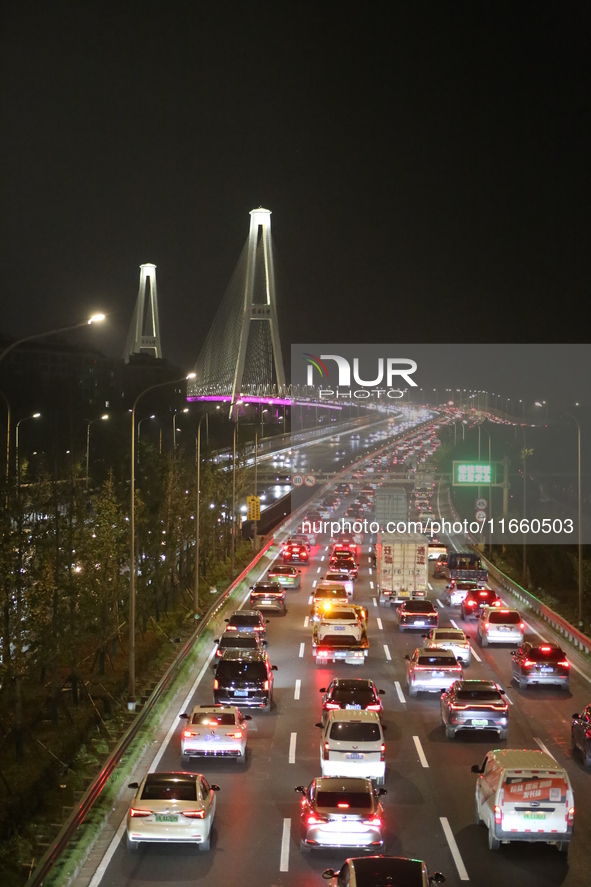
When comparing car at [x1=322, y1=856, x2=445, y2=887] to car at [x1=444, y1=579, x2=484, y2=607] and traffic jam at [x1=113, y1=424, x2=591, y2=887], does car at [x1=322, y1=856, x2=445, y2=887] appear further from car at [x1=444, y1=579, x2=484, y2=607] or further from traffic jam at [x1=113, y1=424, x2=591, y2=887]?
car at [x1=444, y1=579, x2=484, y2=607]

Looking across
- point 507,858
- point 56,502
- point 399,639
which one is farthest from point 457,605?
point 507,858

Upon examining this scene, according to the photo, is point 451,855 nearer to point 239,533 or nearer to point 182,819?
point 182,819

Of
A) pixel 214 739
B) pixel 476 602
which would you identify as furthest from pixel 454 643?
pixel 214 739

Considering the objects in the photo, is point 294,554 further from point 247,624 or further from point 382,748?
point 382,748

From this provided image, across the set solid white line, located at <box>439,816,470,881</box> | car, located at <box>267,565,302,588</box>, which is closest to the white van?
solid white line, located at <box>439,816,470,881</box>

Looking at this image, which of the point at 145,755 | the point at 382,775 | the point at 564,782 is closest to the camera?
the point at 564,782

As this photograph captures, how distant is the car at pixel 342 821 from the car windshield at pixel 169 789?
1.51m

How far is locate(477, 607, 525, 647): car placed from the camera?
28.8 metres

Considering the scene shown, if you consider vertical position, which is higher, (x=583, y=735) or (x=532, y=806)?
(x=532, y=806)

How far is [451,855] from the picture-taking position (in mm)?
12570

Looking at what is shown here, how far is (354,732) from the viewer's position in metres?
16.1

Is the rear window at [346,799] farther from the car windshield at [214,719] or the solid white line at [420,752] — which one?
the car windshield at [214,719]

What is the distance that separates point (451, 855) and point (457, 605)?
26.0 metres

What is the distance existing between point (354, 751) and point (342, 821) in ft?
10.6
